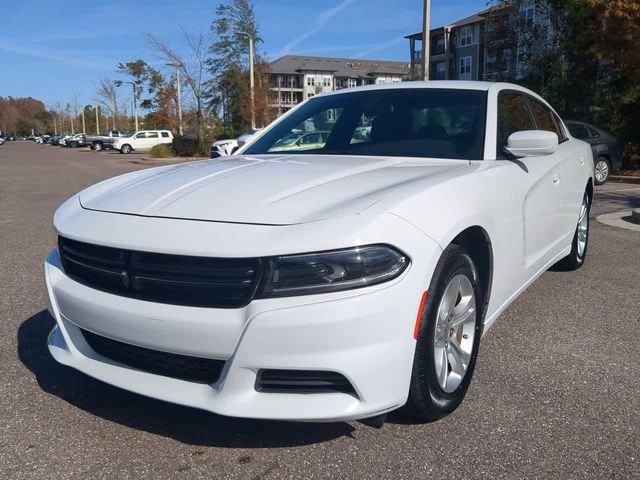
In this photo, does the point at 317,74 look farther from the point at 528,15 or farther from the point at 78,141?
the point at 528,15

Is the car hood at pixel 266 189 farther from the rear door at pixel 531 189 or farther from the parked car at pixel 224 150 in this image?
the parked car at pixel 224 150

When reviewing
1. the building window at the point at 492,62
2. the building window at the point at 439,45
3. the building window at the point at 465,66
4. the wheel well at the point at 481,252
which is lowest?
the wheel well at the point at 481,252

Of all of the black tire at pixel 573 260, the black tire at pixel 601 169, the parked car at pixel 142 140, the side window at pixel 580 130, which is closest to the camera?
the black tire at pixel 573 260

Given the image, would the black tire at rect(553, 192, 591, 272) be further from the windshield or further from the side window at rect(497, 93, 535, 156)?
the windshield

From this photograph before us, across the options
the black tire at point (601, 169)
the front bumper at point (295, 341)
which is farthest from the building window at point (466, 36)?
the front bumper at point (295, 341)

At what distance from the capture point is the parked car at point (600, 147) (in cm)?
1312

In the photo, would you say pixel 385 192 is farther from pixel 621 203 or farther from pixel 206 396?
pixel 621 203

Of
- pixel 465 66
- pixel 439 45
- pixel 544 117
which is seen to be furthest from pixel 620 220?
pixel 439 45

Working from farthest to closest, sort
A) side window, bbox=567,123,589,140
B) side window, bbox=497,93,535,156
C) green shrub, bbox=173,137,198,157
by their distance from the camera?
green shrub, bbox=173,137,198,157, side window, bbox=567,123,589,140, side window, bbox=497,93,535,156

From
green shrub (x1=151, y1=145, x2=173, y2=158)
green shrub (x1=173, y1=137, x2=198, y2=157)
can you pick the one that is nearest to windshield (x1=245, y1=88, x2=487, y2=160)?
green shrub (x1=151, y1=145, x2=173, y2=158)

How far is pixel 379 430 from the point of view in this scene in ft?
8.48

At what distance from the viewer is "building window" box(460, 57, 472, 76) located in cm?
5949

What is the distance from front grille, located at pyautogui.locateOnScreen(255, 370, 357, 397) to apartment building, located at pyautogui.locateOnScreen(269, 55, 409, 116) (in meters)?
89.6

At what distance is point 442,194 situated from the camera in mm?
2564
